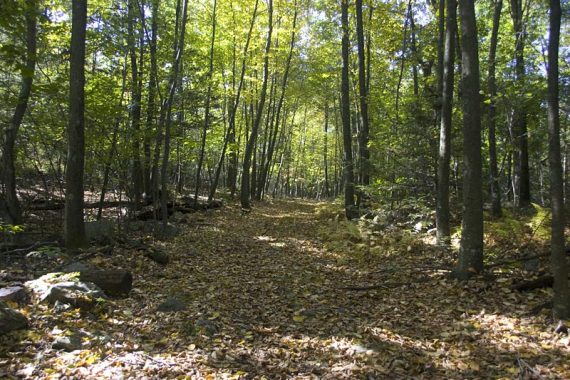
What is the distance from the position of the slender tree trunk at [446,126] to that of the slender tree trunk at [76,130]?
25.5ft

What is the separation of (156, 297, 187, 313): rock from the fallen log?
2.67 ft

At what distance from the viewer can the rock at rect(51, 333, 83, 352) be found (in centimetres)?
465

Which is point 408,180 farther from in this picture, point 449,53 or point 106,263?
point 106,263

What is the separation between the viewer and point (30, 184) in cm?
1609

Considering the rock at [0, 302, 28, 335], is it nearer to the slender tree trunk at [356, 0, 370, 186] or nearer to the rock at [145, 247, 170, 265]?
the rock at [145, 247, 170, 265]

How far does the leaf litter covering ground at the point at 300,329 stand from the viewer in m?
4.48

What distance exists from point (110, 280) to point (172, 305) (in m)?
1.19

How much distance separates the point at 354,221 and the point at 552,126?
930 cm

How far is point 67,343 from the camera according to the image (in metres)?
4.71

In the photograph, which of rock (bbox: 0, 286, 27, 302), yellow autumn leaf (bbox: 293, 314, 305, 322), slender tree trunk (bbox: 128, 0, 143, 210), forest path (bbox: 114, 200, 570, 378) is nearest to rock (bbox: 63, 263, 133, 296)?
forest path (bbox: 114, 200, 570, 378)

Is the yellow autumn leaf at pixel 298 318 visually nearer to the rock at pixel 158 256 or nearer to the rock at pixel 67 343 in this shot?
the rock at pixel 67 343

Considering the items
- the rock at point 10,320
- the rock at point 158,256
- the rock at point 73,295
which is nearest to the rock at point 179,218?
the rock at point 158,256

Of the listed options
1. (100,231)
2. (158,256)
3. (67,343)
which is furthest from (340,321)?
(100,231)

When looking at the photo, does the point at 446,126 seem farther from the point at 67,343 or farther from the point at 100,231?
the point at 100,231
